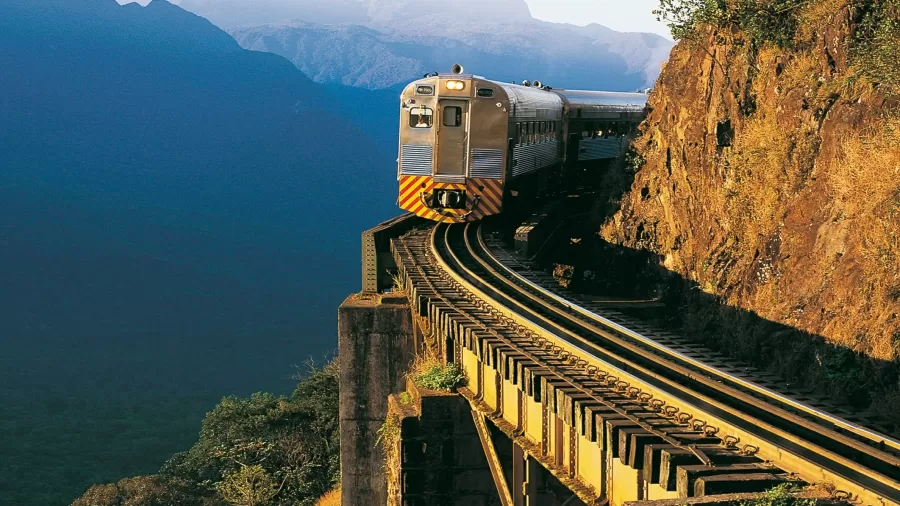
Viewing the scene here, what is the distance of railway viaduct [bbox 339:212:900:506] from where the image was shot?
749 centimetres

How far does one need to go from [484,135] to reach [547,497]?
1135cm

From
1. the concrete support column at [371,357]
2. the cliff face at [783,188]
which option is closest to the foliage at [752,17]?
the cliff face at [783,188]

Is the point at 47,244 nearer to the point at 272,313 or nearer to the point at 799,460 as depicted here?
the point at 272,313

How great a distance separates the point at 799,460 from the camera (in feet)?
23.4

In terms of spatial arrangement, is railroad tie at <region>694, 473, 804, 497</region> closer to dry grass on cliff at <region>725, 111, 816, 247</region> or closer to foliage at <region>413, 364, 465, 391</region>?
foliage at <region>413, 364, 465, 391</region>

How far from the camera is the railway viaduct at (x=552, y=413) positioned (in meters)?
7.49

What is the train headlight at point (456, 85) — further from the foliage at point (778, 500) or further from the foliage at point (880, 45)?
the foliage at point (778, 500)

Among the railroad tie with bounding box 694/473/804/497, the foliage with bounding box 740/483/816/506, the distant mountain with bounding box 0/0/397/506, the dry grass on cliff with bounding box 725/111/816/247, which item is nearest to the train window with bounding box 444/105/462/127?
the dry grass on cliff with bounding box 725/111/816/247

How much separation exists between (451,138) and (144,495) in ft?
39.7

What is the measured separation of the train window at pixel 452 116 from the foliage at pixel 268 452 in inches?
433

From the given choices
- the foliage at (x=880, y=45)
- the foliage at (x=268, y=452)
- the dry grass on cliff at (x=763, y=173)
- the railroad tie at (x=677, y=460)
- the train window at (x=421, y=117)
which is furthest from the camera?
the foliage at (x=268, y=452)

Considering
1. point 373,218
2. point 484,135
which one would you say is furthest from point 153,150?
point 484,135

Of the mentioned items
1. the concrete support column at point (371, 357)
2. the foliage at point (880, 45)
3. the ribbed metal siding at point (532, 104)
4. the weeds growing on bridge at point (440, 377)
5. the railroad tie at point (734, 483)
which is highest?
the foliage at point (880, 45)

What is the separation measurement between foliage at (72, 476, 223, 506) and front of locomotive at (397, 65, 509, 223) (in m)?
10.2
